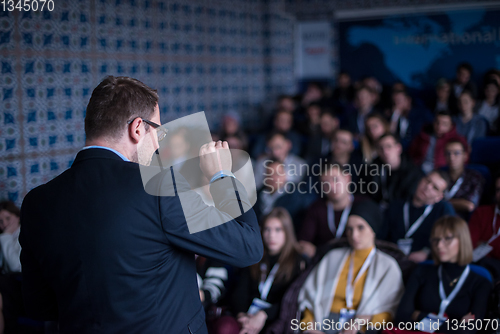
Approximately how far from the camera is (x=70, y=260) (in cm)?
100

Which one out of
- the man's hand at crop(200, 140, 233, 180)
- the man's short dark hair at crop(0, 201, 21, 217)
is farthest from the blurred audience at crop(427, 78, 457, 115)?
the man's hand at crop(200, 140, 233, 180)

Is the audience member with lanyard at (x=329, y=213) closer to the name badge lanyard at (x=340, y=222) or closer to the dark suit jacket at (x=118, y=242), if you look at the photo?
the name badge lanyard at (x=340, y=222)

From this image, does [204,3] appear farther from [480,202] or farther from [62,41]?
[480,202]

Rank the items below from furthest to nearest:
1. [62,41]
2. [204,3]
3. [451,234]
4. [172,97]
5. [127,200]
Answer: [204,3]
[172,97]
[62,41]
[451,234]
[127,200]

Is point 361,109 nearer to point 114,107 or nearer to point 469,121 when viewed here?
point 469,121

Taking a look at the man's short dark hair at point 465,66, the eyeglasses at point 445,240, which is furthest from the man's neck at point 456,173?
the man's short dark hair at point 465,66

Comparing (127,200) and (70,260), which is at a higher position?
(127,200)

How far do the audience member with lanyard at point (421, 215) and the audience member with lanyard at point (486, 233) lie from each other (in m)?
0.18

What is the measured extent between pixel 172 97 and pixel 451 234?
3302mm

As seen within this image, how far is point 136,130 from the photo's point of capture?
1.05 meters

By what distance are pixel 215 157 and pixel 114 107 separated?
10.0 inches

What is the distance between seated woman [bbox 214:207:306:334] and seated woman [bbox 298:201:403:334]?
14 cm

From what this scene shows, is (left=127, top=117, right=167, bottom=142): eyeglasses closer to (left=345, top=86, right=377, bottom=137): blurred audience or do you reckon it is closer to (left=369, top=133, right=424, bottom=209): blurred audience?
(left=369, top=133, right=424, bottom=209): blurred audience

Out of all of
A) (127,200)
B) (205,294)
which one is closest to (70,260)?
(127,200)
